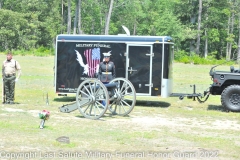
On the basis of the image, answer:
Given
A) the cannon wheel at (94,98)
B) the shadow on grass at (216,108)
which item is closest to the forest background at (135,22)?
the shadow on grass at (216,108)

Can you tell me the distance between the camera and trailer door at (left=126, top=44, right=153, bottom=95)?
1488 centimetres

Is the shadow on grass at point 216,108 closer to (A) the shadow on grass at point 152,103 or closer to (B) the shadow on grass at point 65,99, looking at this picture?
(A) the shadow on grass at point 152,103

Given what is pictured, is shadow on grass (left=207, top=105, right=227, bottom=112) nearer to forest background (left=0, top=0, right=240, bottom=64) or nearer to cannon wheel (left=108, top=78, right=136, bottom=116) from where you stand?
cannon wheel (left=108, top=78, right=136, bottom=116)

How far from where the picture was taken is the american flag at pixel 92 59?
50.0ft

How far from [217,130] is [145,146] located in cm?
282

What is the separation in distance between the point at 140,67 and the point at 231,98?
3.02m

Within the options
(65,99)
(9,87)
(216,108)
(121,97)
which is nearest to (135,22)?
(65,99)

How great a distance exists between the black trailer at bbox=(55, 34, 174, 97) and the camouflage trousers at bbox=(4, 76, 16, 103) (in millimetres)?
1671

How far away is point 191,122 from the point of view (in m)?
12.2

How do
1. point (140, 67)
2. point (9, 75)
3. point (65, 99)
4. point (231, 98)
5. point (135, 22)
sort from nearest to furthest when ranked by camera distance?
point (231, 98), point (9, 75), point (140, 67), point (65, 99), point (135, 22)

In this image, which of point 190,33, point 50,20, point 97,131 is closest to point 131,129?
point 97,131

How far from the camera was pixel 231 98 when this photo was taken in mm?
13984

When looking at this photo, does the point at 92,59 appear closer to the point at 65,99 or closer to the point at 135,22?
the point at 65,99

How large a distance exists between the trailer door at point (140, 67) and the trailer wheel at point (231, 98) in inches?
94.3
